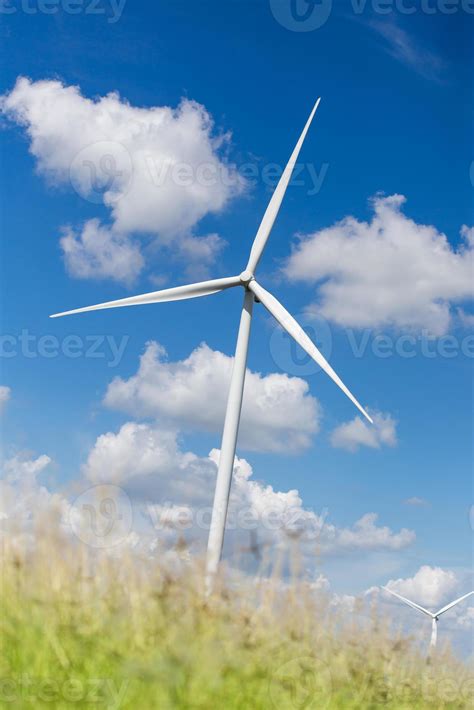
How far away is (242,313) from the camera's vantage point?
84.9 ft

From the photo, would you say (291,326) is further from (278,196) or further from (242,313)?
(278,196)

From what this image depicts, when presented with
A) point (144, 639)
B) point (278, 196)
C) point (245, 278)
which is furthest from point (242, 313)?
point (144, 639)

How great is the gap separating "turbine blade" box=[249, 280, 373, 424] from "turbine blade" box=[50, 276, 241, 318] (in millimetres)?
856

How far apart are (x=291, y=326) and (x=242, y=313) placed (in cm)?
158

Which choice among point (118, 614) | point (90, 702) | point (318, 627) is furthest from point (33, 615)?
point (318, 627)

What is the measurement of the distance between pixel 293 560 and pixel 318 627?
6.61 feet

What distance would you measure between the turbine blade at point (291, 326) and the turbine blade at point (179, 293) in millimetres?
856

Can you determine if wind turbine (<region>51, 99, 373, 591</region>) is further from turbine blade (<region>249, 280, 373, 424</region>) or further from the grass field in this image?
the grass field

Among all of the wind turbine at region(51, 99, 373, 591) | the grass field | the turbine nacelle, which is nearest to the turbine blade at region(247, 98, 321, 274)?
the wind turbine at region(51, 99, 373, 591)

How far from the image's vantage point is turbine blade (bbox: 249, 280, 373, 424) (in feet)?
81.3

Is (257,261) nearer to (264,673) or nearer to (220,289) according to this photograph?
(220,289)

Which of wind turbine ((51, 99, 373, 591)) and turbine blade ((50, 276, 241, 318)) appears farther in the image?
turbine blade ((50, 276, 241, 318))

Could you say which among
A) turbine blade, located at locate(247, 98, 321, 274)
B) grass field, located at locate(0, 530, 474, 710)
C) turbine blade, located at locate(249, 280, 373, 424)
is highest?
turbine blade, located at locate(247, 98, 321, 274)

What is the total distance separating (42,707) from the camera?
30.4ft
